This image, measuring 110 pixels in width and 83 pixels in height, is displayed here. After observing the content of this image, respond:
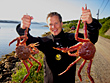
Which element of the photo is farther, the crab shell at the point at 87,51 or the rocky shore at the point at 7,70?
the rocky shore at the point at 7,70

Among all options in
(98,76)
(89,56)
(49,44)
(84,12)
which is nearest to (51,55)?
(49,44)

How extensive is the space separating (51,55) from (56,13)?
3.83 ft

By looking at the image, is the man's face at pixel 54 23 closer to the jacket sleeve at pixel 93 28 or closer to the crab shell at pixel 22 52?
the jacket sleeve at pixel 93 28

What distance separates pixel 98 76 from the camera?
6.05 metres

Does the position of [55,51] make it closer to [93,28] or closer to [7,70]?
[93,28]

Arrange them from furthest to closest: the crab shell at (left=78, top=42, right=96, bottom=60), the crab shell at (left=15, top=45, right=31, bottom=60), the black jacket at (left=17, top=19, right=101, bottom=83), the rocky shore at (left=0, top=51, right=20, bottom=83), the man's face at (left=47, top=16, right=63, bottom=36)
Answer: the rocky shore at (left=0, top=51, right=20, bottom=83)
the black jacket at (left=17, top=19, right=101, bottom=83)
the man's face at (left=47, top=16, right=63, bottom=36)
the crab shell at (left=15, top=45, right=31, bottom=60)
the crab shell at (left=78, top=42, right=96, bottom=60)

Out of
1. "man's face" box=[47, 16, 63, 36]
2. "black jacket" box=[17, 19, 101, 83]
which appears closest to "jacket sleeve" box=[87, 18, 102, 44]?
"black jacket" box=[17, 19, 101, 83]

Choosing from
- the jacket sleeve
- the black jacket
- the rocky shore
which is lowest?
the rocky shore

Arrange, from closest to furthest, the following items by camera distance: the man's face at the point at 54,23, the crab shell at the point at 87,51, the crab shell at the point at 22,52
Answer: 1. the crab shell at the point at 87,51
2. the crab shell at the point at 22,52
3. the man's face at the point at 54,23

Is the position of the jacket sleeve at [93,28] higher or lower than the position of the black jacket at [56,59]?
higher

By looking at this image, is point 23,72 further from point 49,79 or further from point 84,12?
point 84,12

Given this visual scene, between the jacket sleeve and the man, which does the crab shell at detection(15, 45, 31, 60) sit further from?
the jacket sleeve

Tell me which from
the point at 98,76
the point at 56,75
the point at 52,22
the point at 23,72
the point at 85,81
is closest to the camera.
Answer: the point at 52,22

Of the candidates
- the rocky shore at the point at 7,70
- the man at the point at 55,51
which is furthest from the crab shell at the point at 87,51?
the rocky shore at the point at 7,70
